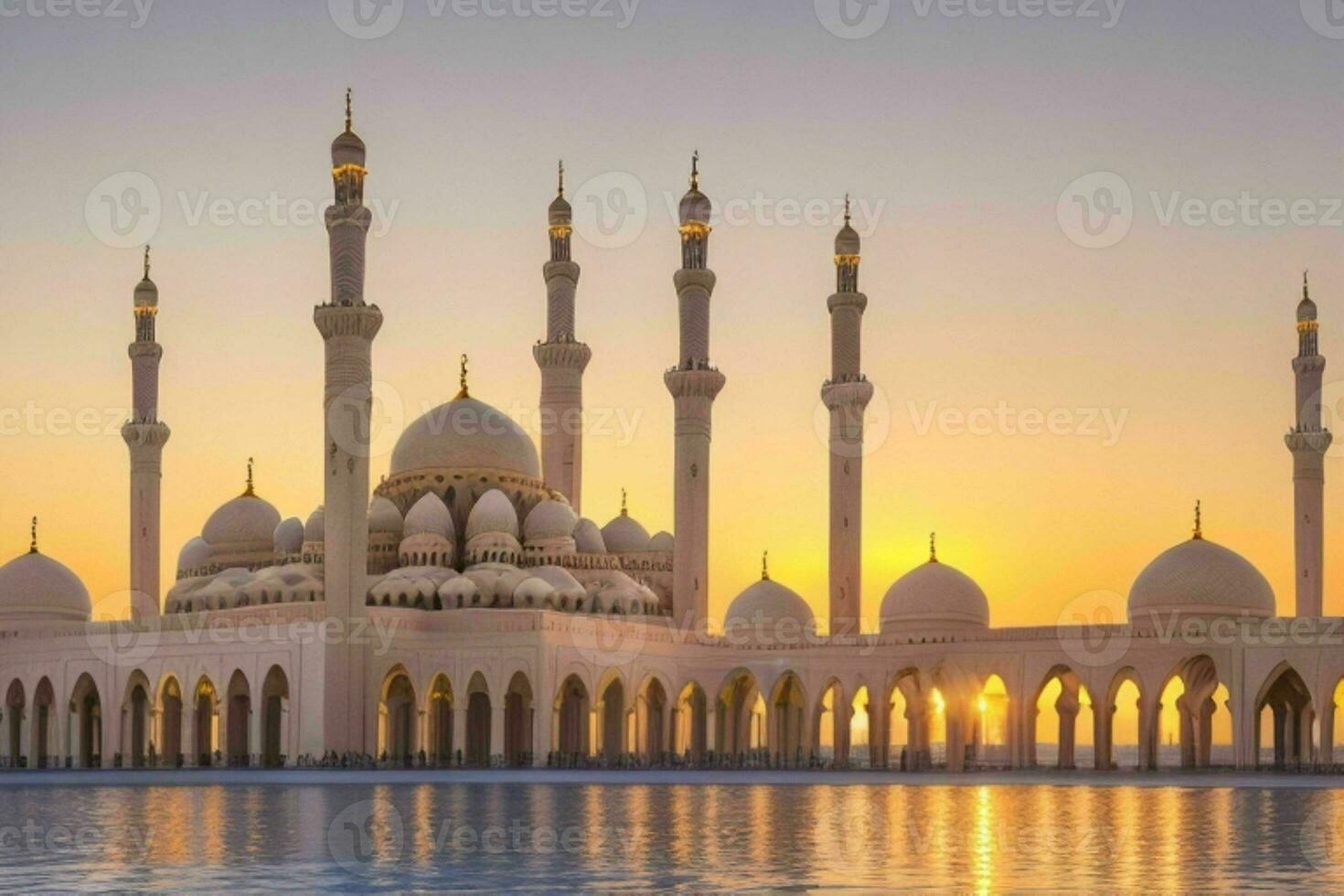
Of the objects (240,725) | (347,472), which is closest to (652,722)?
(240,725)

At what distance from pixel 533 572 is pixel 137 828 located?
91.4 feet

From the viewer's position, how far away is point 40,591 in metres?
59.5

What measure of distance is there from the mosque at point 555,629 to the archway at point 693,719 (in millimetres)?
95

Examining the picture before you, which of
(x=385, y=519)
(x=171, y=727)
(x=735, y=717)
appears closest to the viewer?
(x=171, y=727)

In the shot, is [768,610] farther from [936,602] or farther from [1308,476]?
[1308,476]

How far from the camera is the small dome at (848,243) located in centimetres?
5906

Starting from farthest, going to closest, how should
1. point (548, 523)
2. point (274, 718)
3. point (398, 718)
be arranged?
point (548, 523) < point (274, 718) < point (398, 718)

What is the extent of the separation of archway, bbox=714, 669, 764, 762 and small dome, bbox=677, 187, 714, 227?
516 inches

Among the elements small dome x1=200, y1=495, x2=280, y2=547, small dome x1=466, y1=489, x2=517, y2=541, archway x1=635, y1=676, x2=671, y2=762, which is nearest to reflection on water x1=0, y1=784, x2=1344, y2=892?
archway x1=635, y1=676, x2=671, y2=762

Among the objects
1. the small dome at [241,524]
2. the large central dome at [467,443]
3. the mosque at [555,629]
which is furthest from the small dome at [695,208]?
the small dome at [241,524]

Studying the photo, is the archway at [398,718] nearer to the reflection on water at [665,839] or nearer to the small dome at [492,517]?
the small dome at [492,517]

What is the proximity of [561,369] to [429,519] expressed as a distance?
710 centimetres

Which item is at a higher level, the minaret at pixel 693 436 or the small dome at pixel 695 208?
the small dome at pixel 695 208

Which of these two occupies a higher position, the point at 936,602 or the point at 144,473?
the point at 144,473
